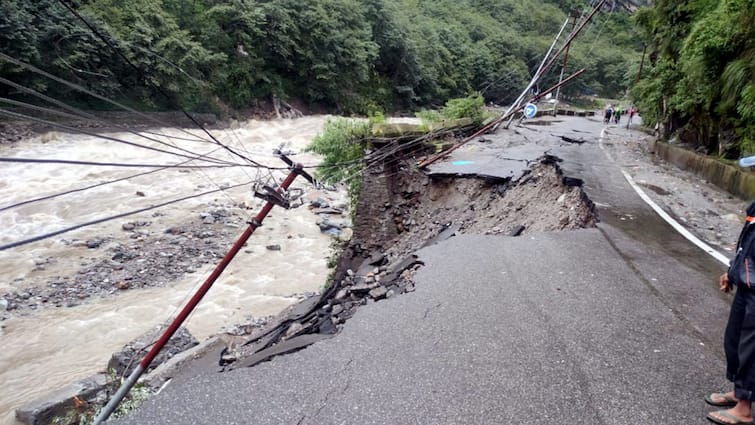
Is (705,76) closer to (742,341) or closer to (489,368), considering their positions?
(742,341)

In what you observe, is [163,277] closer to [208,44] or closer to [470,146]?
[470,146]

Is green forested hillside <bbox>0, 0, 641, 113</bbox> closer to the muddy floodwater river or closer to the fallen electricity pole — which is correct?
the fallen electricity pole

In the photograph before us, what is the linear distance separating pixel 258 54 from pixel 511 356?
1325 inches

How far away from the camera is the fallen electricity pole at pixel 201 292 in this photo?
10.8 feet

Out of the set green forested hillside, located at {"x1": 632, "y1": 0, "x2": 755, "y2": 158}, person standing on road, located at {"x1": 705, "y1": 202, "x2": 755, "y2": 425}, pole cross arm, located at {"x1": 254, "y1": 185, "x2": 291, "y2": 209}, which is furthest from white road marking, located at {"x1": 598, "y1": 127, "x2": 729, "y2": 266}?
pole cross arm, located at {"x1": 254, "y1": 185, "x2": 291, "y2": 209}

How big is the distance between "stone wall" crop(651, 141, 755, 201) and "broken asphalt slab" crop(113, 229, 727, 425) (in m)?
5.71

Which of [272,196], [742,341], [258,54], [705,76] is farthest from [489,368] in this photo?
[258,54]

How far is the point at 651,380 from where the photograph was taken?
10.9 ft

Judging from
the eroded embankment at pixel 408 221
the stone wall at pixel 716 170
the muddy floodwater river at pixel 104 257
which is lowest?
the muddy floodwater river at pixel 104 257

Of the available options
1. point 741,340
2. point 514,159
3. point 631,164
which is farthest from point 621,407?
point 631,164

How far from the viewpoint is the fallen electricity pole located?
330cm

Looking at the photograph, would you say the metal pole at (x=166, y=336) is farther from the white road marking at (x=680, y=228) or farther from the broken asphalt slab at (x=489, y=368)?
the white road marking at (x=680, y=228)

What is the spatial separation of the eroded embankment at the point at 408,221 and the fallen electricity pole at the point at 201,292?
1.37 meters

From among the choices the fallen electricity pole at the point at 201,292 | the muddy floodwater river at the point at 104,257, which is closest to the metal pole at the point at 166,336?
the fallen electricity pole at the point at 201,292
